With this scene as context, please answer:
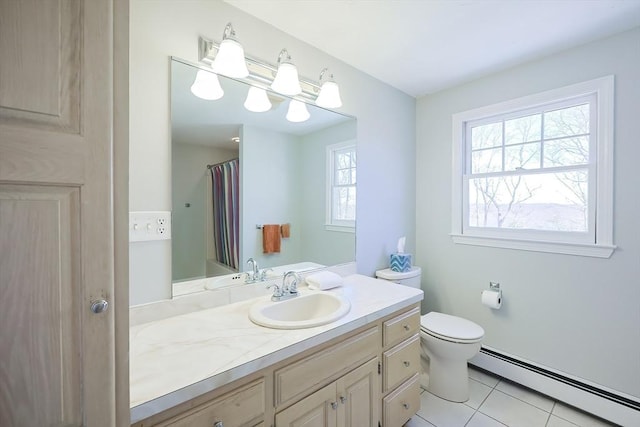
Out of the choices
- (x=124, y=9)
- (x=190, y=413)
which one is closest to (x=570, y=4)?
(x=124, y=9)

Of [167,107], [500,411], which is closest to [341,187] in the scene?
[167,107]

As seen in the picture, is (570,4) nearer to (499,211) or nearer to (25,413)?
(499,211)

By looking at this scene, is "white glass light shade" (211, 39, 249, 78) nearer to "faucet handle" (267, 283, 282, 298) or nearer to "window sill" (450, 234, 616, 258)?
"faucet handle" (267, 283, 282, 298)

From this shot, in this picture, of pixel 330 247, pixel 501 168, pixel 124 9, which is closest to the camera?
pixel 124 9

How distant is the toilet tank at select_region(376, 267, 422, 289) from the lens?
7.00ft

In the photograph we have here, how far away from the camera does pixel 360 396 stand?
4.14 feet

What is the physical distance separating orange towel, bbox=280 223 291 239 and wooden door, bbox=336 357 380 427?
0.83 m

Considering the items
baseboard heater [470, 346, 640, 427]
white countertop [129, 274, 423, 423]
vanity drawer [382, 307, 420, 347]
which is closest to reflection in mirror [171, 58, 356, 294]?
white countertop [129, 274, 423, 423]

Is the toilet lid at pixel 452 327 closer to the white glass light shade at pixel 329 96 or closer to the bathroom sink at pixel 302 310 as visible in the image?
the bathroom sink at pixel 302 310

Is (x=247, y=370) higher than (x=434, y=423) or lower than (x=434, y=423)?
higher

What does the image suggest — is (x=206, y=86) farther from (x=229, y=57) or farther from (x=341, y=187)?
(x=341, y=187)

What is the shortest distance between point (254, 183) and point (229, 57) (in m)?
0.63

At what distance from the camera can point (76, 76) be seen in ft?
1.77

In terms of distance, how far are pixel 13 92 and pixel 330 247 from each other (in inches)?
64.2
